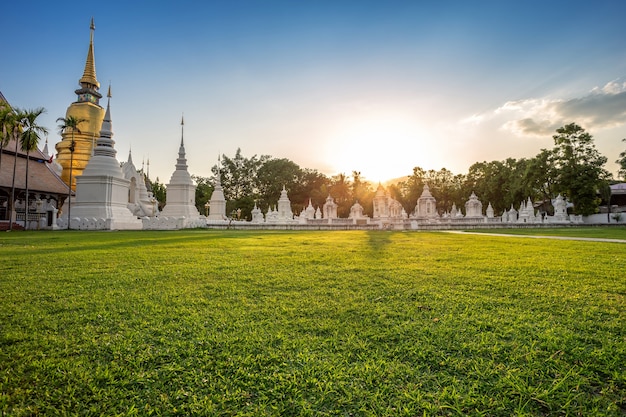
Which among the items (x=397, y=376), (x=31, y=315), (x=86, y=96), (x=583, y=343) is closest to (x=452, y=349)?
(x=397, y=376)

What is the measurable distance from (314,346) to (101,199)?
22.6m

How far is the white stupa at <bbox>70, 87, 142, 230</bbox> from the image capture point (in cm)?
1959

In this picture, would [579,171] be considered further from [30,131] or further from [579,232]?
[30,131]

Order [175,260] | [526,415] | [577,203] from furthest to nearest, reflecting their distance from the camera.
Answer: [577,203] → [175,260] → [526,415]

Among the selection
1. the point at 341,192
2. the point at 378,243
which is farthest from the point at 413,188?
the point at 378,243

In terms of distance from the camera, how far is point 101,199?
20.7 m

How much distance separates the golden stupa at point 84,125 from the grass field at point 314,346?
3153cm

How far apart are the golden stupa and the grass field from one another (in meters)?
31.5

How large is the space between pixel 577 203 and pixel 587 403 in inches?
1615

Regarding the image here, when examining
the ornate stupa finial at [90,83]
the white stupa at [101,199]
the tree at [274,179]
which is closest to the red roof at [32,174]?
the white stupa at [101,199]

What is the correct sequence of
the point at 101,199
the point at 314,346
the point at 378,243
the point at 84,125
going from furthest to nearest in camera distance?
the point at 84,125 → the point at 101,199 → the point at 378,243 → the point at 314,346

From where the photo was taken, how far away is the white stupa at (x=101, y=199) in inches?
771

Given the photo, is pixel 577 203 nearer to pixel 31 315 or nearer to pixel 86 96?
pixel 31 315

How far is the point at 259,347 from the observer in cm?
248
